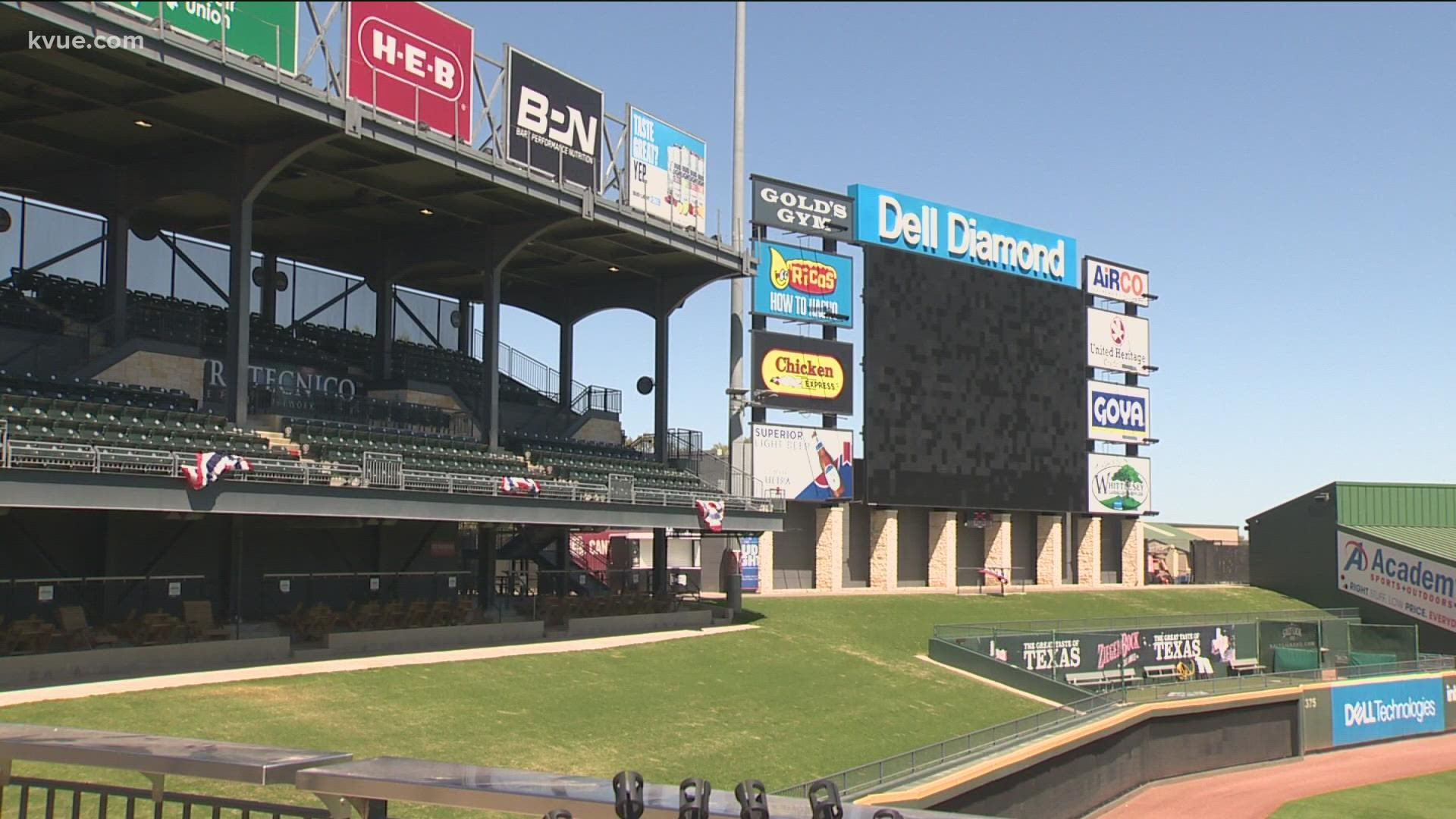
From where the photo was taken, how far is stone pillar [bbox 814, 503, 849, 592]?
55.3 m

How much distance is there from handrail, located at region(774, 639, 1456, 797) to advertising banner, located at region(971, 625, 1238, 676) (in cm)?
529

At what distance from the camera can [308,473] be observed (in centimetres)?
2870

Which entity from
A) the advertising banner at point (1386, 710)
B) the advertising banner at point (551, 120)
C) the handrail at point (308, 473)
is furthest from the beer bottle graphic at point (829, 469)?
the advertising banner at point (1386, 710)

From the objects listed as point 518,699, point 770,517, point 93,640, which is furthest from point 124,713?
point 770,517

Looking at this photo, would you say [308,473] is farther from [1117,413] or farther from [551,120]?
[1117,413]

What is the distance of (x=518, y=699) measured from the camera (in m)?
27.6

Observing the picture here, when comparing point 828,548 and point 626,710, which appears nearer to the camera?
point 626,710

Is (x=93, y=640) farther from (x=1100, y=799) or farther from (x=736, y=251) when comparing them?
(x=736, y=251)

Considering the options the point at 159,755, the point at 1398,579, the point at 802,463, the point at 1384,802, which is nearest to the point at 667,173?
the point at 802,463

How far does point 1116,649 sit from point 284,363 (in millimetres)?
28919

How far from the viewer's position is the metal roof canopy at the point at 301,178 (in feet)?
88.6

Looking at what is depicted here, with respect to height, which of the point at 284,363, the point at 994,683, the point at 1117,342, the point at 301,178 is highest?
the point at 301,178

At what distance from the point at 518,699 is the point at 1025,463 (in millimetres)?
38651

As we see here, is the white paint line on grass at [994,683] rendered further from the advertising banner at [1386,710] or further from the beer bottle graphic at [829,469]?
the beer bottle graphic at [829,469]
